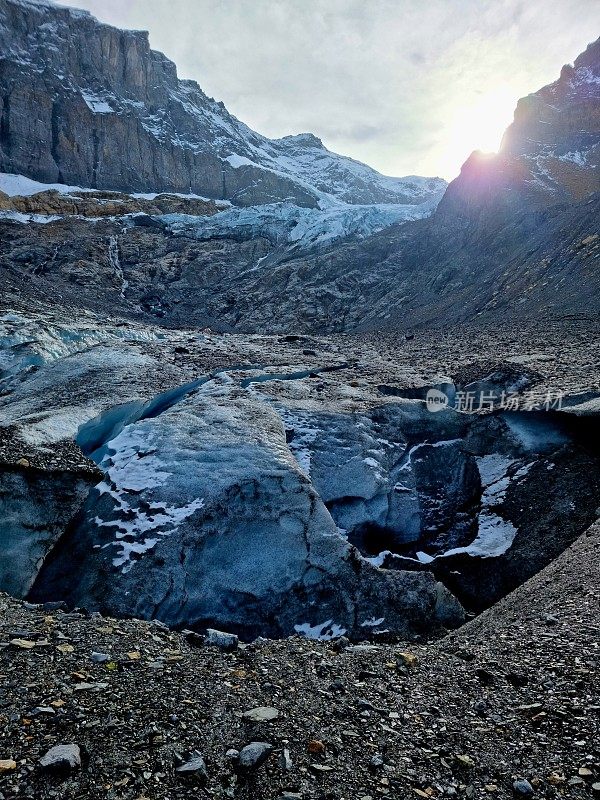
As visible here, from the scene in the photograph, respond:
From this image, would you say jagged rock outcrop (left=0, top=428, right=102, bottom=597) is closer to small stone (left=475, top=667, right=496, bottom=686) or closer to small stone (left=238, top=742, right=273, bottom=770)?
small stone (left=238, top=742, right=273, bottom=770)

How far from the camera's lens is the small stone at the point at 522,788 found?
158 inches

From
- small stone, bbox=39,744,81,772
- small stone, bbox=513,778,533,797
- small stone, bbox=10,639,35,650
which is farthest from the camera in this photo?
small stone, bbox=10,639,35,650

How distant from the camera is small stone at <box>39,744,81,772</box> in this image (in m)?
3.87

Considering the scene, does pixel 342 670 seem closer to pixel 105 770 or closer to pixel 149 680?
pixel 149 680

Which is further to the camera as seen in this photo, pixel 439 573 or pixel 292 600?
pixel 439 573

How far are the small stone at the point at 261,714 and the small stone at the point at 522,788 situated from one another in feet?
7.56

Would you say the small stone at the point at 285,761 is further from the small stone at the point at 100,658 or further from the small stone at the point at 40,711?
the small stone at the point at 100,658

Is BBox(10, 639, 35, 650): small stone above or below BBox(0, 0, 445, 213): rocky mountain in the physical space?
below

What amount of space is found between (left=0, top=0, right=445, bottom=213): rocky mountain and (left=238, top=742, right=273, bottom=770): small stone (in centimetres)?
9127

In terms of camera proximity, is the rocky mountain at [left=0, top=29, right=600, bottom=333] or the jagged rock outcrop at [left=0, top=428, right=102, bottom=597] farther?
the rocky mountain at [left=0, top=29, right=600, bottom=333]

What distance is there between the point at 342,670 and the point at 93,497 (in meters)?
6.87

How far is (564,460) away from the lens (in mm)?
13820

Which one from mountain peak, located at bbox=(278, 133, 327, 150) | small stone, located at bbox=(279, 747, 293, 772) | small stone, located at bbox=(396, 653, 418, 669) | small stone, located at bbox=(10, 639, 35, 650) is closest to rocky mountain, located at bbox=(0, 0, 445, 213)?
mountain peak, located at bbox=(278, 133, 327, 150)

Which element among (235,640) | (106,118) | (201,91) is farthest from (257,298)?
(201,91)
